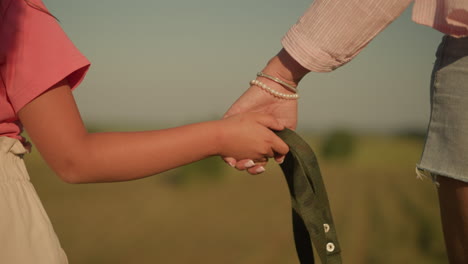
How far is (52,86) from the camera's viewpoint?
1419 mm

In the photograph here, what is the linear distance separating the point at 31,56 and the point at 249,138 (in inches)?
27.1

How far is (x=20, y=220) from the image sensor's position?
144cm

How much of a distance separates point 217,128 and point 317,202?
1.31 feet

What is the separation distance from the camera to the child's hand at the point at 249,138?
169 cm

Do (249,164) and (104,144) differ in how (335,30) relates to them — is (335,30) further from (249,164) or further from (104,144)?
(104,144)

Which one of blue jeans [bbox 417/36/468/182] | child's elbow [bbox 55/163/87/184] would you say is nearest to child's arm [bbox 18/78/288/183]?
child's elbow [bbox 55/163/87/184]

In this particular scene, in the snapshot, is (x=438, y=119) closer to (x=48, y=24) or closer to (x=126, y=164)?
(x=126, y=164)

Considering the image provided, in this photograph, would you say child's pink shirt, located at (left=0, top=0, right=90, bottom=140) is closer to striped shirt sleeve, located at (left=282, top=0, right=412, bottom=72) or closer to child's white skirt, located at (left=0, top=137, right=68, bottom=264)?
child's white skirt, located at (left=0, top=137, right=68, bottom=264)

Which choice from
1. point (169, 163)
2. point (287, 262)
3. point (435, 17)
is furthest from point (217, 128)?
point (287, 262)

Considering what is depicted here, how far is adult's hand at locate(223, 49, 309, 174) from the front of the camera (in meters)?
2.02

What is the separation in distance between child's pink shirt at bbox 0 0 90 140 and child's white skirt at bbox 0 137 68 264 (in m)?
0.09

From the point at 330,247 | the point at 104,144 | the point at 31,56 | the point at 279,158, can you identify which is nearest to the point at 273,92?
the point at 279,158

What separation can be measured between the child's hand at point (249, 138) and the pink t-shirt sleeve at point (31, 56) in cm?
48

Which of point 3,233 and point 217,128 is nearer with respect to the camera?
point 3,233
